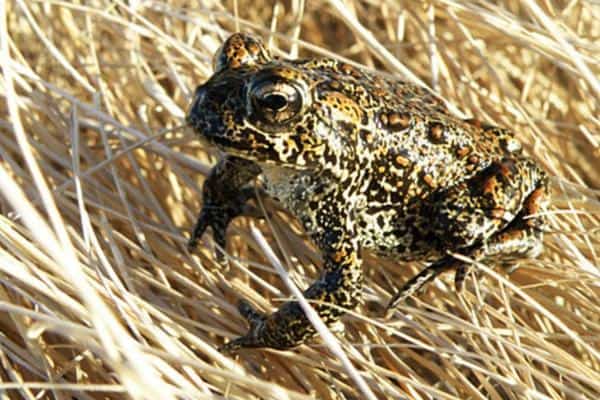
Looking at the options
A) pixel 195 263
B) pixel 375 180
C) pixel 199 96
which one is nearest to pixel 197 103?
pixel 199 96

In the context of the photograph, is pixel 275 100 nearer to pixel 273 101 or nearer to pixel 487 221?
pixel 273 101

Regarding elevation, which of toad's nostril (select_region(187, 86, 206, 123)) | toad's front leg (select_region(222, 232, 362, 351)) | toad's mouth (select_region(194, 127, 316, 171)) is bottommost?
toad's front leg (select_region(222, 232, 362, 351))

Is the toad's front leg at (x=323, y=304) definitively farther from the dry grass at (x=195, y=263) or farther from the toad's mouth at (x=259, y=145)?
the toad's mouth at (x=259, y=145)

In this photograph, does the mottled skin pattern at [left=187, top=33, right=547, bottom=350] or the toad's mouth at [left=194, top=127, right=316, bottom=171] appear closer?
the toad's mouth at [left=194, top=127, right=316, bottom=171]

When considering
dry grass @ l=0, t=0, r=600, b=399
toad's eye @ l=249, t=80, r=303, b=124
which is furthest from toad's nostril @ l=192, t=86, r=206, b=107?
dry grass @ l=0, t=0, r=600, b=399

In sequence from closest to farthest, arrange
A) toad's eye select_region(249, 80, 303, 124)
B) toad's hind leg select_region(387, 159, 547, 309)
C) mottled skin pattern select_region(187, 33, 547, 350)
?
toad's eye select_region(249, 80, 303, 124) → mottled skin pattern select_region(187, 33, 547, 350) → toad's hind leg select_region(387, 159, 547, 309)

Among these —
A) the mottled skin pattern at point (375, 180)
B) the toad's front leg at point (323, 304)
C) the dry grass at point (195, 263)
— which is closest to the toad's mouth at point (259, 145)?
the mottled skin pattern at point (375, 180)

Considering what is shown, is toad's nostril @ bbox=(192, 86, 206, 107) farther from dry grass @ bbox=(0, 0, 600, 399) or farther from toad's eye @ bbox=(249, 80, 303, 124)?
dry grass @ bbox=(0, 0, 600, 399)
